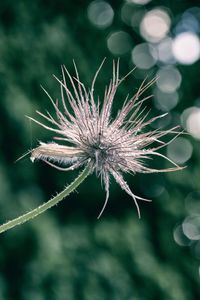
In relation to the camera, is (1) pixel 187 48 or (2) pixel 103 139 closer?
(2) pixel 103 139

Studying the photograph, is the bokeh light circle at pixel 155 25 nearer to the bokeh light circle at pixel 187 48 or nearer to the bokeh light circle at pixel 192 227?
the bokeh light circle at pixel 187 48

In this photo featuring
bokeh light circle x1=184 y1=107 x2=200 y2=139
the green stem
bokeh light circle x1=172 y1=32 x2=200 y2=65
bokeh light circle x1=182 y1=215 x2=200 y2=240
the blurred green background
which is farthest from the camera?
bokeh light circle x1=172 y1=32 x2=200 y2=65

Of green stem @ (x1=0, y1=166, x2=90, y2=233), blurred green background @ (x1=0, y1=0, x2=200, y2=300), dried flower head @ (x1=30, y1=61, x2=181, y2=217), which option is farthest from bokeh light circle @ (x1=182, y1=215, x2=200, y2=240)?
green stem @ (x1=0, y1=166, x2=90, y2=233)

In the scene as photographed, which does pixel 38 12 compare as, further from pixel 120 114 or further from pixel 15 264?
pixel 120 114

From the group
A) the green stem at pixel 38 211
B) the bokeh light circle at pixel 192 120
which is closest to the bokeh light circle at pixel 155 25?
the bokeh light circle at pixel 192 120

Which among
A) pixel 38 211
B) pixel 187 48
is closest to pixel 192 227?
pixel 187 48

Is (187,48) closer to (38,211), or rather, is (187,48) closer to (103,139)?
(103,139)

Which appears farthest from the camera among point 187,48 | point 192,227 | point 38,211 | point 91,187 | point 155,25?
point 155,25

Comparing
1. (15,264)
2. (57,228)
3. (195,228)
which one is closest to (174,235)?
(195,228)

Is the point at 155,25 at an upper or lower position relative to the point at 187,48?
upper

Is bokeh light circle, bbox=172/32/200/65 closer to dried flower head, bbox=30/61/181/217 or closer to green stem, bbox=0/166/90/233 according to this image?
dried flower head, bbox=30/61/181/217
